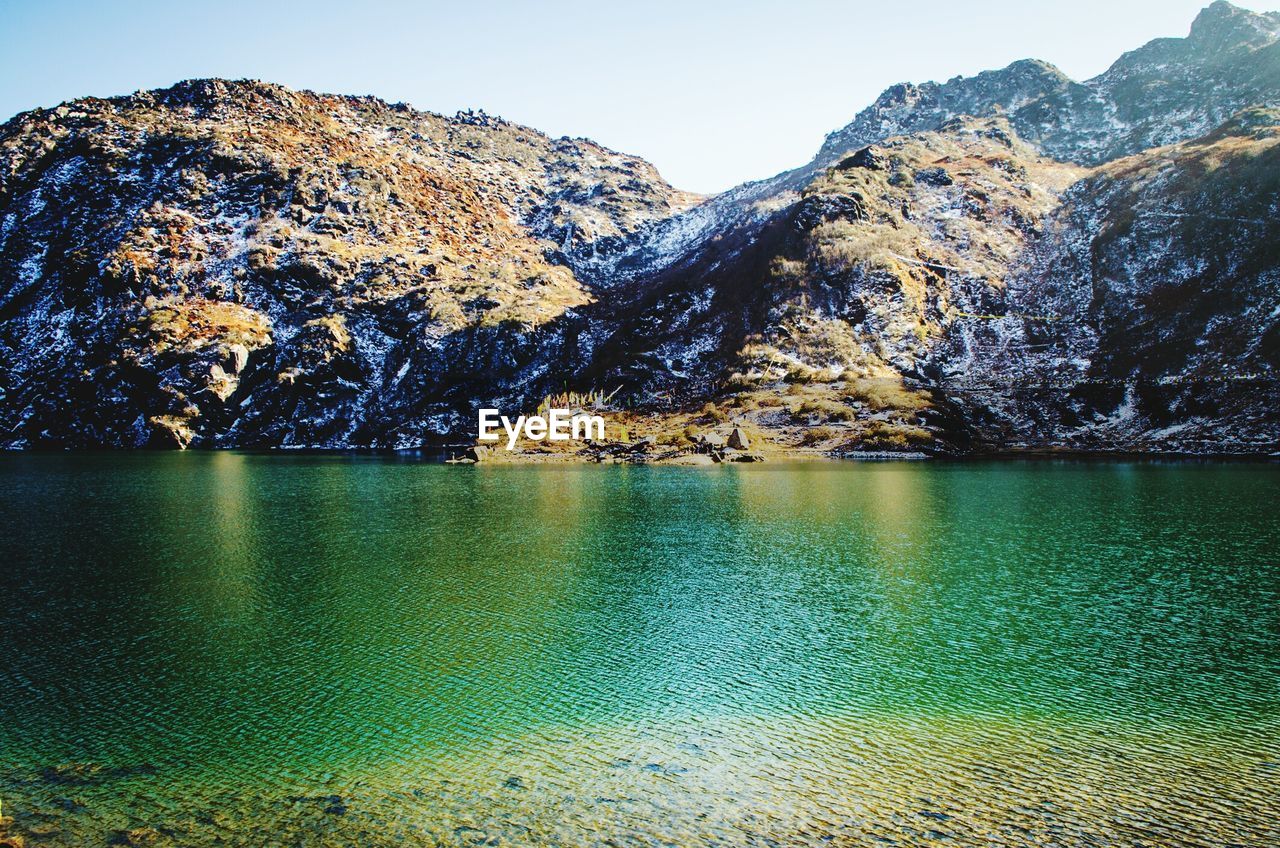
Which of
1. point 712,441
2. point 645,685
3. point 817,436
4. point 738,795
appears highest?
point 817,436

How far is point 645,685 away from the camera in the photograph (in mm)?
28578

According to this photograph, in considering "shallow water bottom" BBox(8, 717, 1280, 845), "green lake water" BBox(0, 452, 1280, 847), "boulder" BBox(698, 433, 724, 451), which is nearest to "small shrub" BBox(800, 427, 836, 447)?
"boulder" BBox(698, 433, 724, 451)

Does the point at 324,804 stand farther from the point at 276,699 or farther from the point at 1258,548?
the point at 1258,548

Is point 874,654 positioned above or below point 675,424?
below

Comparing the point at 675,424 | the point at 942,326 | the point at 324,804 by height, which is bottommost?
the point at 324,804

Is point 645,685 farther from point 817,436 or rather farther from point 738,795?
point 817,436

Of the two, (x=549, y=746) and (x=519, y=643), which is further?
(x=519, y=643)

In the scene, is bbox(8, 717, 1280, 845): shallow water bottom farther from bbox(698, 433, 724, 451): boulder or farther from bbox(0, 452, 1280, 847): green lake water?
bbox(698, 433, 724, 451): boulder

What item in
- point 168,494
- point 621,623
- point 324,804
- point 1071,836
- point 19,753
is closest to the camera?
point 1071,836

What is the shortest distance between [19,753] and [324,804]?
11.3m

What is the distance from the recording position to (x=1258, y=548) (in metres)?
51.3

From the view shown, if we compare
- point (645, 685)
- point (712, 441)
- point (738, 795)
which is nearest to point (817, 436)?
point (712, 441)

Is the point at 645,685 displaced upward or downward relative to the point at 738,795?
upward

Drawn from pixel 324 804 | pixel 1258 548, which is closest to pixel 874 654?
pixel 324 804
